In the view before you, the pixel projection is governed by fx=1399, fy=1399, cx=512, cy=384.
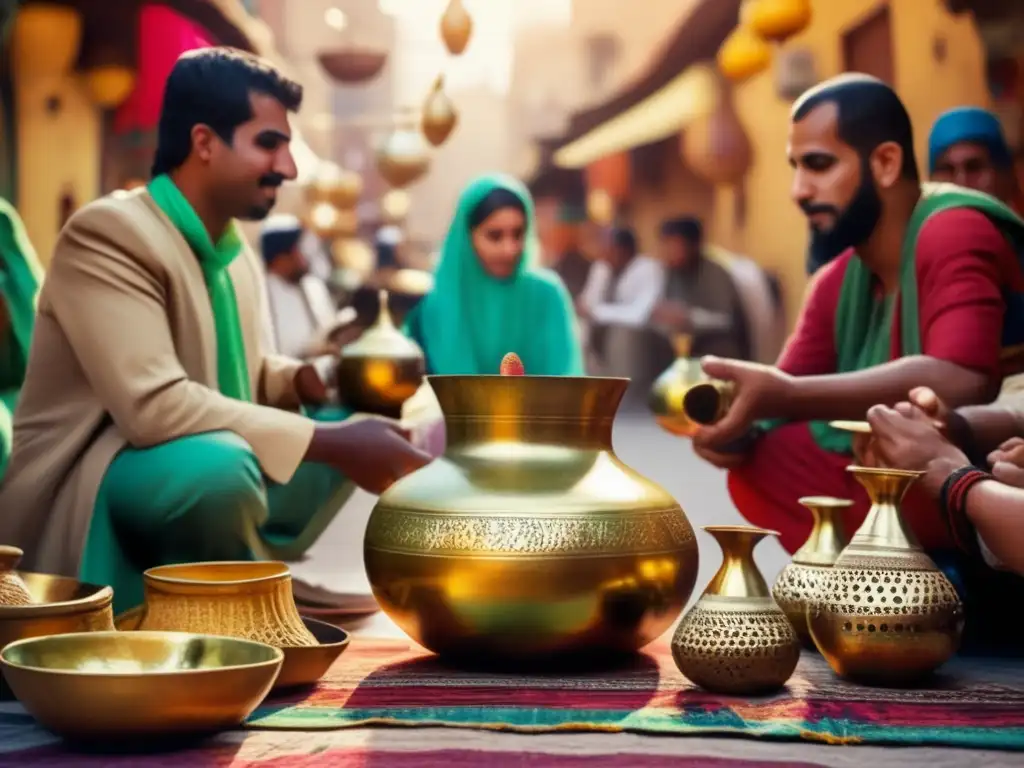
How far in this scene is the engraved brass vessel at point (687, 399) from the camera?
3215 millimetres

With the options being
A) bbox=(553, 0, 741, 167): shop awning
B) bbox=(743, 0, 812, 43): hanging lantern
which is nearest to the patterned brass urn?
bbox=(743, 0, 812, 43): hanging lantern

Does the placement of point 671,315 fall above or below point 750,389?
below

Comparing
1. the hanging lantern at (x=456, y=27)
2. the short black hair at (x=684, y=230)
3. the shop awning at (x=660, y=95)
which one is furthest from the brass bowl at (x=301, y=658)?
the short black hair at (x=684, y=230)

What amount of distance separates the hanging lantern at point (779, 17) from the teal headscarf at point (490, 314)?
244 cm

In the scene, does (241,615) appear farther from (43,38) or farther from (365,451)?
(43,38)

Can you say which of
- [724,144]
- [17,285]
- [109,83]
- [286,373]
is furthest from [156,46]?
[286,373]

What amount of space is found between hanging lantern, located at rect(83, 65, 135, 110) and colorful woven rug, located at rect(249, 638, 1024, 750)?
7727mm

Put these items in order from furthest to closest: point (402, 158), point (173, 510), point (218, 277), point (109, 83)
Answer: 1. point (402, 158)
2. point (109, 83)
3. point (218, 277)
4. point (173, 510)

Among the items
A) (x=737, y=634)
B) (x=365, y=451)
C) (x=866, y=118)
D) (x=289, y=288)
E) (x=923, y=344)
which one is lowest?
(x=289, y=288)

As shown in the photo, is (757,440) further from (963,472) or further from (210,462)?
(210,462)

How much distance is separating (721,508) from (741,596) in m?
4.00

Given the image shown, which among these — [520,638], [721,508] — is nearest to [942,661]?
[520,638]

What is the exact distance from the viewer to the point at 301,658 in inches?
90.3

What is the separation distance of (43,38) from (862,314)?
6.78m
